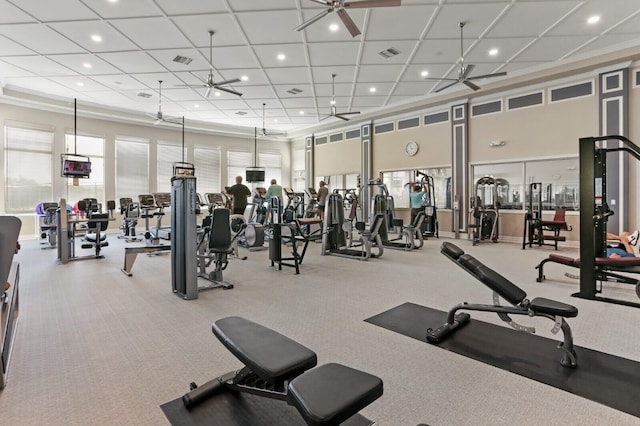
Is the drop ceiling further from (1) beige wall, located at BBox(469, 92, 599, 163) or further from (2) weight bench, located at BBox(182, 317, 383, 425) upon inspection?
(2) weight bench, located at BBox(182, 317, 383, 425)

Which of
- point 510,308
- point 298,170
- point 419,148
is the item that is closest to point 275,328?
point 510,308

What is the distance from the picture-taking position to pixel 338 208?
282 inches

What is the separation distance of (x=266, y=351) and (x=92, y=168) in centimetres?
1184

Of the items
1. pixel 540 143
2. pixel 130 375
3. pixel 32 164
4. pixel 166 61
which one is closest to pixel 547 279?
pixel 540 143

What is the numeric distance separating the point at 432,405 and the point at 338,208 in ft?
17.7

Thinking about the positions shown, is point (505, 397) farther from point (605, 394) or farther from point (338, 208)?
point (338, 208)

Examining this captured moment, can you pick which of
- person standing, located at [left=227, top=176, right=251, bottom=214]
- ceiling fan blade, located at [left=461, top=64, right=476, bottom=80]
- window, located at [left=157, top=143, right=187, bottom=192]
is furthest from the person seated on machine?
window, located at [left=157, top=143, right=187, bottom=192]

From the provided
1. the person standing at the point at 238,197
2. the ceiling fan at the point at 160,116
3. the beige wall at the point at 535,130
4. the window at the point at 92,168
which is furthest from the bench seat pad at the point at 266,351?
the window at the point at 92,168

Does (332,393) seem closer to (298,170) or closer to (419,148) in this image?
(419,148)

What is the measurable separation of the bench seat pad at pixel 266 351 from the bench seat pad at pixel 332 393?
0.61 feet

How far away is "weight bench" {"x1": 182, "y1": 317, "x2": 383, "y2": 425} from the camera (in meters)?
1.14

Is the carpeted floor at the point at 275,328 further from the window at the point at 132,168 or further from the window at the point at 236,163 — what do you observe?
the window at the point at 236,163

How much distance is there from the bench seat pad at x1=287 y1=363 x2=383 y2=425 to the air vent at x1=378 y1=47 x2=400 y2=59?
22.9ft

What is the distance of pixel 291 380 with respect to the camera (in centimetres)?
148
